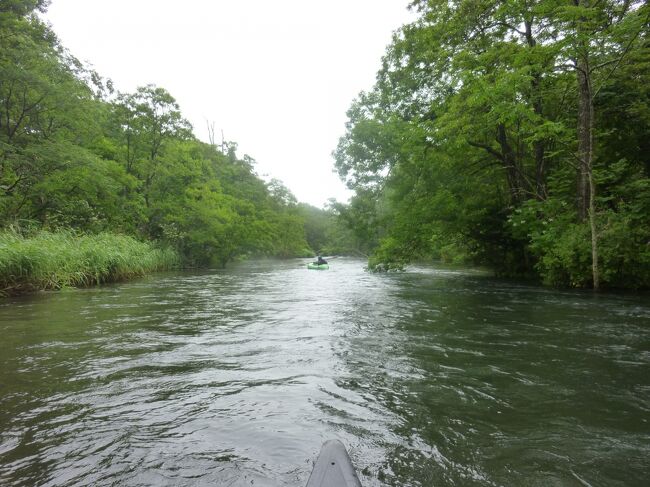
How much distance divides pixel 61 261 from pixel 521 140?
14721mm

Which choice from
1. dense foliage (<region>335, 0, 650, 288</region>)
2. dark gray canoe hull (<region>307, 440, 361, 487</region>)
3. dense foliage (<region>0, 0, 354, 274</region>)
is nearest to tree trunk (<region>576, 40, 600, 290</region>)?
dense foliage (<region>335, 0, 650, 288</region>)

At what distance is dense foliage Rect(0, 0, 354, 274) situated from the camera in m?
14.0

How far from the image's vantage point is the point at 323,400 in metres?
3.38

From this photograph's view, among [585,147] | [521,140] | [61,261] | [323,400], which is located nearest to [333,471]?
[323,400]

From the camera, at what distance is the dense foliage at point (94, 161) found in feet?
45.8

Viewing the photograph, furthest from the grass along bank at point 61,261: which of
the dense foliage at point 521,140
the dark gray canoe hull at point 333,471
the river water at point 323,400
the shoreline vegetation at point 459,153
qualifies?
Answer: the dark gray canoe hull at point 333,471

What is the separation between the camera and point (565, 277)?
1145 centimetres

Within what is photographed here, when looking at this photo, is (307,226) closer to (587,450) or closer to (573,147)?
(573,147)

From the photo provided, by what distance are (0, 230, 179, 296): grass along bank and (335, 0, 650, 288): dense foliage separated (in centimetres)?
965

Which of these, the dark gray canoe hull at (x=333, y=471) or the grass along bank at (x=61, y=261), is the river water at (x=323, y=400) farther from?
the grass along bank at (x=61, y=261)

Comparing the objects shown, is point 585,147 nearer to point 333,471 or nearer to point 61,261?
point 333,471

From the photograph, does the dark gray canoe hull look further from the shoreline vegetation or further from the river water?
the shoreline vegetation

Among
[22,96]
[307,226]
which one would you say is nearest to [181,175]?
[22,96]

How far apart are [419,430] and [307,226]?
6944 cm
